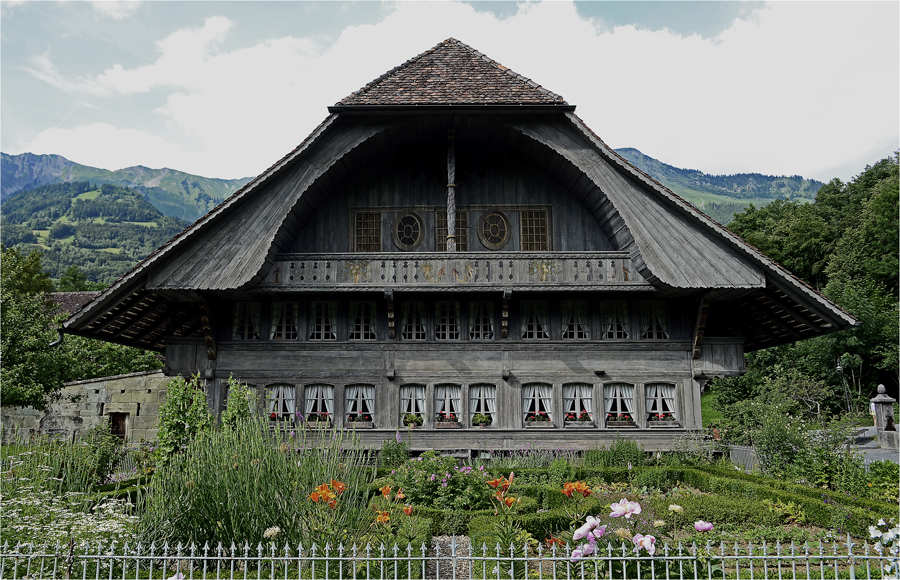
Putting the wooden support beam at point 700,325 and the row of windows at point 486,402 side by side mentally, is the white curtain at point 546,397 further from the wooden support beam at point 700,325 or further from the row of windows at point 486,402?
the wooden support beam at point 700,325

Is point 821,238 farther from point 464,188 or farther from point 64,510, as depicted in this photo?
point 64,510

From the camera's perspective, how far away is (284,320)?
18.3 metres

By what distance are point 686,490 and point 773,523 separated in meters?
2.93

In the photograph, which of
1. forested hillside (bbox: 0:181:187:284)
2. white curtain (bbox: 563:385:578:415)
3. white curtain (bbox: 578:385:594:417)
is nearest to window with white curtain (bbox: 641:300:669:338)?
white curtain (bbox: 578:385:594:417)

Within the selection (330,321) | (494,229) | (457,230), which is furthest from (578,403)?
(330,321)

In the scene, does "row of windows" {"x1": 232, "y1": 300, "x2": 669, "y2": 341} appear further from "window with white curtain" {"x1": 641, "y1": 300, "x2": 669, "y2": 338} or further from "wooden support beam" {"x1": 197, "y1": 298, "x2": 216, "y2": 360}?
"wooden support beam" {"x1": 197, "y1": 298, "x2": 216, "y2": 360}

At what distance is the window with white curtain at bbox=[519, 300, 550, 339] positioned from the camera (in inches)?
715

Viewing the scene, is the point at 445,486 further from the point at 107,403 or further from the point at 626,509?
the point at 107,403

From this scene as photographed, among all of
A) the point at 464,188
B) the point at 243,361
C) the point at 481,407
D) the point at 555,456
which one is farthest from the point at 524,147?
the point at 243,361

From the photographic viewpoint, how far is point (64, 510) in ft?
26.6

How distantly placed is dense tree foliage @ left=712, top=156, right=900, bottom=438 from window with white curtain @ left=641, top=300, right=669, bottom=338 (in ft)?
42.8

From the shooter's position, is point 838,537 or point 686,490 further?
point 686,490

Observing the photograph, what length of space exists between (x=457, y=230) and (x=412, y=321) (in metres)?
3.13

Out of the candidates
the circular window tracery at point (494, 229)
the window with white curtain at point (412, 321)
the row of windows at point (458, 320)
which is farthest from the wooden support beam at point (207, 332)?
the circular window tracery at point (494, 229)
